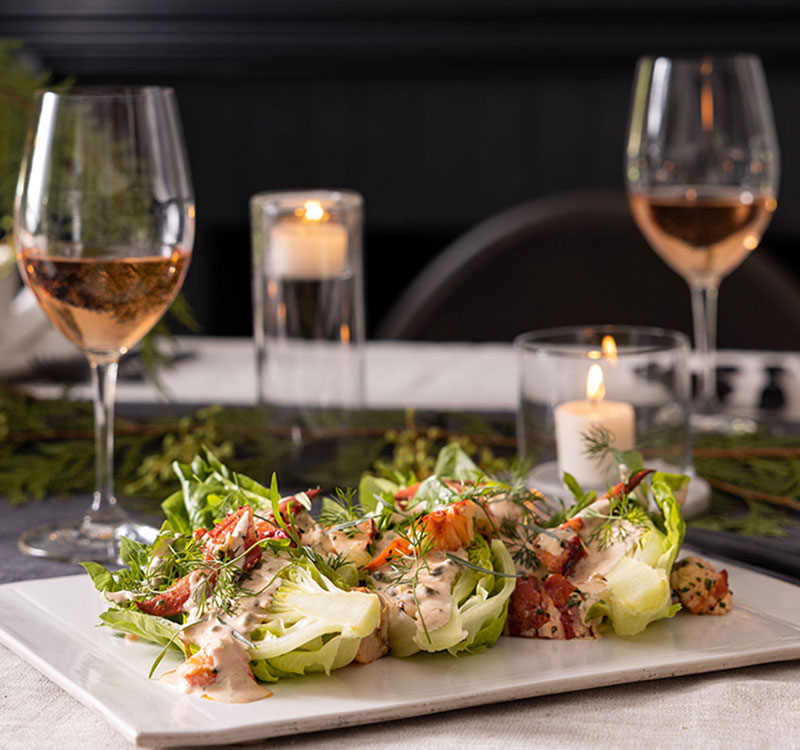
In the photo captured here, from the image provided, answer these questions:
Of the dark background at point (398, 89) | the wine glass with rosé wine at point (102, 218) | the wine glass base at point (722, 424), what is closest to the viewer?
the wine glass with rosé wine at point (102, 218)

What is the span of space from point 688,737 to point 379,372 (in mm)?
1118

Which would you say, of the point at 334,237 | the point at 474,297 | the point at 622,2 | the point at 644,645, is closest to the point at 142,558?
the point at 644,645

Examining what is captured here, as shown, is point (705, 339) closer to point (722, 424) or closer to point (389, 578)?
point (722, 424)

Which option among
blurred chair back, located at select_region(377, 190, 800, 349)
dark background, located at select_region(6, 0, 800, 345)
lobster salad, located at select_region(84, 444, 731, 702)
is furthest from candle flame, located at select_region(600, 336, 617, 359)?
dark background, located at select_region(6, 0, 800, 345)

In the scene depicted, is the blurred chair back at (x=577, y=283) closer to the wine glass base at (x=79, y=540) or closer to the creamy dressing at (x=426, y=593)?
the wine glass base at (x=79, y=540)

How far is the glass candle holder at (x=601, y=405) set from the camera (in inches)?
41.8

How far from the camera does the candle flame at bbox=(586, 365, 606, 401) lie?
106 cm

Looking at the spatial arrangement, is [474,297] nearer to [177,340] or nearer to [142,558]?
[177,340]

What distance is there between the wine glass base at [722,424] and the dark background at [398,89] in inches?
90.9

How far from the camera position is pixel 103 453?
1.08m

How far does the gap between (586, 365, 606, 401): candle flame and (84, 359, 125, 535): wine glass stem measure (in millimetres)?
380

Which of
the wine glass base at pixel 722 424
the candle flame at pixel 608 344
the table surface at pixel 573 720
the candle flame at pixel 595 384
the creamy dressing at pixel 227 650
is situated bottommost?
the wine glass base at pixel 722 424

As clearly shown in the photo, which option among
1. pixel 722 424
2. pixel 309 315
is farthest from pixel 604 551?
pixel 722 424

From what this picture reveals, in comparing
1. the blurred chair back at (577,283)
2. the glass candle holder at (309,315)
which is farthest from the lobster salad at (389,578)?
the blurred chair back at (577,283)
